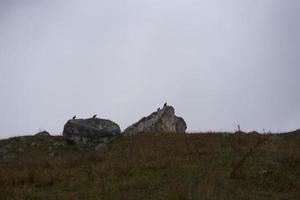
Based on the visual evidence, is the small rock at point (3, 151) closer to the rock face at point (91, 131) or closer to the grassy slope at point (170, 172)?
the rock face at point (91, 131)

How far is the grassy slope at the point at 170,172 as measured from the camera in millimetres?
16281

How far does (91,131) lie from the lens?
32.4 metres

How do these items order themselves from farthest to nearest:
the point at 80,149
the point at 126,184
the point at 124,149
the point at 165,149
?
the point at 80,149, the point at 124,149, the point at 165,149, the point at 126,184

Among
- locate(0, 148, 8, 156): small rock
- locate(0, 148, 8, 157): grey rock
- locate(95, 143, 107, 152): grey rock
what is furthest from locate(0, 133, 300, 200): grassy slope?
locate(0, 148, 8, 156): small rock

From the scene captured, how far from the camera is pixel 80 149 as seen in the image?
30.3m

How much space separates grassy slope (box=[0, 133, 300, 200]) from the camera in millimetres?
16281

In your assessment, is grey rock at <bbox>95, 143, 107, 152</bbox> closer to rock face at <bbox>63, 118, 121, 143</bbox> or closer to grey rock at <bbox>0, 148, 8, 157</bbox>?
rock face at <bbox>63, 118, 121, 143</bbox>

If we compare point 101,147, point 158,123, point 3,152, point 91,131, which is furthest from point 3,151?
point 158,123

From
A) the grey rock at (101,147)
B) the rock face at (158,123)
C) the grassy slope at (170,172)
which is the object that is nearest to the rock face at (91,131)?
the rock face at (158,123)

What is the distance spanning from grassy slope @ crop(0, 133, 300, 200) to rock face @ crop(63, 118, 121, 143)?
4.46 meters

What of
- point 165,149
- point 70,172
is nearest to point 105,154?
point 165,149

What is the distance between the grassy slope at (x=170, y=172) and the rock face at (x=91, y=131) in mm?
4458

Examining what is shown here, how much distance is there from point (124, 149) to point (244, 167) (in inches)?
317

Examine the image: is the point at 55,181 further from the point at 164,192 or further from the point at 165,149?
the point at 165,149
